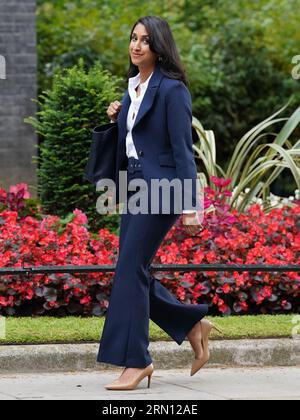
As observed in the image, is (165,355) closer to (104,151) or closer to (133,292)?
(133,292)

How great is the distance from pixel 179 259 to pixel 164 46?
90.2 inches

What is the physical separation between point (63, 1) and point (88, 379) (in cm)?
1361

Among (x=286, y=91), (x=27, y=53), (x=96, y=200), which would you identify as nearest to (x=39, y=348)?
(x=96, y=200)

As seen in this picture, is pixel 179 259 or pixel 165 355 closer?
pixel 165 355

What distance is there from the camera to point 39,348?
21.9ft

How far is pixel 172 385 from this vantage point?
20.6 ft

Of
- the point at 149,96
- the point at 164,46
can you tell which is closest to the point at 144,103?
the point at 149,96

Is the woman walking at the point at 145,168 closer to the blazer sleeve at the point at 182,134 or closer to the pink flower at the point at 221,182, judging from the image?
the blazer sleeve at the point at 182,134

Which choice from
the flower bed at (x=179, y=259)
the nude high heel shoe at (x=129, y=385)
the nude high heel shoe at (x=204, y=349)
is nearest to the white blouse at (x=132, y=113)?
the nude high heel shoe at (x=204, y=349)

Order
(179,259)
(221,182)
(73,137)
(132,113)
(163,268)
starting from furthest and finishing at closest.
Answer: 1. (73,137)
2. (221,182)
3. (179,259)
4. (163,268)
5. (132,113)

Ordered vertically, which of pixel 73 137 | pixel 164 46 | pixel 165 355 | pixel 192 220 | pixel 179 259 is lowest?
pixel 165 355

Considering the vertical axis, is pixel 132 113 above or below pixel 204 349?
above
